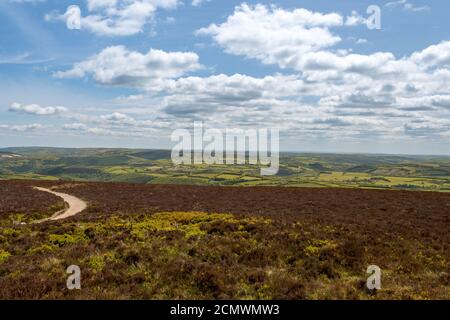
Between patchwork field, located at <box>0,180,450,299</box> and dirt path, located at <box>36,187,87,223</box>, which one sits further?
dirt path, located at <box>36,187,87,223</box>

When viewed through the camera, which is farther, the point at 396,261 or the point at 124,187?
the point at 124,187

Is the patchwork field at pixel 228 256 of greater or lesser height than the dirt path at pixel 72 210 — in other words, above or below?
above

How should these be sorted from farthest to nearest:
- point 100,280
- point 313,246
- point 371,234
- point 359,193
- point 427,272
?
point 359,193, point 371,234, point 313,246, point 427,272, point 100,280

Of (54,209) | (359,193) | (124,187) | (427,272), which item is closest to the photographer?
(427,272)

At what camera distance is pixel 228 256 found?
14977 millimetres

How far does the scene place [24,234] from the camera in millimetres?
20469

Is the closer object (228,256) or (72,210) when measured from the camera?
(228,256)

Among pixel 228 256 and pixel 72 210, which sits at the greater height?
pixel 228 256

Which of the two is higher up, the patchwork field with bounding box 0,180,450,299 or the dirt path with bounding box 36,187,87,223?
the patchwork field with bounding box 0,180,450,299

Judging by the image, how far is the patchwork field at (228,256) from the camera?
1145 centimetres

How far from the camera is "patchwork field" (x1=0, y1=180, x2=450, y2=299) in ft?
37.6
